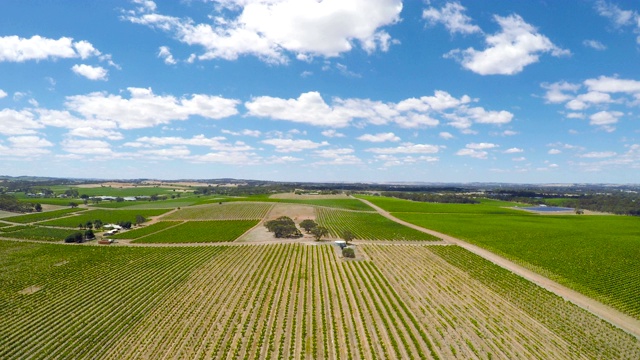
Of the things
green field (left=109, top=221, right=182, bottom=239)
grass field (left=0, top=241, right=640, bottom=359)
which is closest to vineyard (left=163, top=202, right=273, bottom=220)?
green field (left=109, top=221, right=182, bottom=239)

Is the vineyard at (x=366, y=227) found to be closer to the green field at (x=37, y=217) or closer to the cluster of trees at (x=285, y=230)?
the cluster of trees at (x=285, y=230)

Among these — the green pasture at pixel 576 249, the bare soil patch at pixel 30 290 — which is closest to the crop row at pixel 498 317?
the green pasture at pixel 576 249

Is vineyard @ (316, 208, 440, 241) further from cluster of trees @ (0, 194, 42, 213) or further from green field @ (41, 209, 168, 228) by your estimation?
cluster of trees @ (0, 194, 42, 213)

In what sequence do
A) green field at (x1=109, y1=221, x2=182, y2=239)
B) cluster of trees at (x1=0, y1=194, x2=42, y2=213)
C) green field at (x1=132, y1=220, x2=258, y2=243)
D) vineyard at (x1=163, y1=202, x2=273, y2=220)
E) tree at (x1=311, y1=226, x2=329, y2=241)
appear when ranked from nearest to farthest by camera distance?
tree at (x1=311, y1=226, x2=329, y2=241) → green field at (x1=132, y1=220, x2=258, y2=243) → green field at (x1=109, y1=221, x2=182, y2=239) → vineyard at (x1=163, y1=202, x2=273, y2=220) → cluster of trees at (x1=0, y1=194, x2=42, y2=213)

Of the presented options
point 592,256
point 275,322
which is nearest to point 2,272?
point 275,322

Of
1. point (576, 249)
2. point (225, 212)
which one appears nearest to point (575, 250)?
point (576, 249)

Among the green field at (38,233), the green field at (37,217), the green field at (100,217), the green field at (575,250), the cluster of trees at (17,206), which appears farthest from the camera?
the cluster of trees at (17,206)

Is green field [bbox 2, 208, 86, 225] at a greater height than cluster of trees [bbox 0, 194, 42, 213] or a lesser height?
lesser
